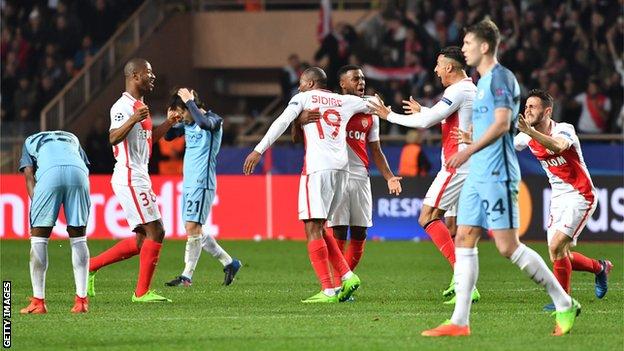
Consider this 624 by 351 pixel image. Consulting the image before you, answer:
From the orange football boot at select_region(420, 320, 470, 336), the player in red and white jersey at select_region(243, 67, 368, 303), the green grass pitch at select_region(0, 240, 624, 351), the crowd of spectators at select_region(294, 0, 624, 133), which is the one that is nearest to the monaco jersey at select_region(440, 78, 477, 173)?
the player in red and white jersey at select_region(243, 67, 368, 303)

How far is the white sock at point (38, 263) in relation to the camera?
12266mm

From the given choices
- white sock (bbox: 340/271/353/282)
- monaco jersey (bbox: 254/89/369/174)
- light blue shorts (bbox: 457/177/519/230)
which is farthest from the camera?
monaco jersey (bbox: 254/89/369/174)

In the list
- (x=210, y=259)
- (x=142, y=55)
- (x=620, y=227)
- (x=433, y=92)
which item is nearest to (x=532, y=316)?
(x=210, y=259)

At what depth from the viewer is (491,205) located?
33.5 feet

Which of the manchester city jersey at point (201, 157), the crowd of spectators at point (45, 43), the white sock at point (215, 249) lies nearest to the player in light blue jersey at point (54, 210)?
the manchester city jersey at point (201, 157)

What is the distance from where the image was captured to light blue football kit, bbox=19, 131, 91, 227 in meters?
12.3

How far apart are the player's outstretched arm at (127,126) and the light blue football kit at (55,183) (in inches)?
27.1

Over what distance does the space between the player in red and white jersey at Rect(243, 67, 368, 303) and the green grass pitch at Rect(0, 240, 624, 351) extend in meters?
0.33

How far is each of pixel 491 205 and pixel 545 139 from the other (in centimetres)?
208

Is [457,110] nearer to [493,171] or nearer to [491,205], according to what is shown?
[493,171]

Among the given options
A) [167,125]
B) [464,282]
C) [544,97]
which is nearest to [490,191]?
[464,282]

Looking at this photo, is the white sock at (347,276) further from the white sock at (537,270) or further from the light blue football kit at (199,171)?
the white sock at (537,270)

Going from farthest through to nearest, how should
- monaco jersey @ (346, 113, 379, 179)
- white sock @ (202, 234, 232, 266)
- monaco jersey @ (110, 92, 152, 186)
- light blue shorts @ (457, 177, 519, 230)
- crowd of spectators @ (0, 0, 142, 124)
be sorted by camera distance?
1. crowd of spectators @ (0, 0, 142, 124)
2. white sock @ (202, 234, 232, 266)
3. monaco jersey @ (346, 113, 379, 179)
4. monaco jersey @ (110, 92, 152, 186)
5. light blue shorts @ (457, 177, 519, 230)

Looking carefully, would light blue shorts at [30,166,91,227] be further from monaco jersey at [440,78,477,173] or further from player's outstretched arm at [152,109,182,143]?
monaco jersey at [440,78,477,173]
